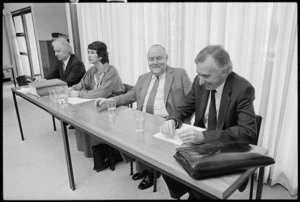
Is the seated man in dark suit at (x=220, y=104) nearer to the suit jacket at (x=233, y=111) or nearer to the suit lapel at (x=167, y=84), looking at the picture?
the suit jacket at (x=233, y=111)

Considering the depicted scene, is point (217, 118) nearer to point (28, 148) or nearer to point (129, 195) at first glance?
point (129, 195)

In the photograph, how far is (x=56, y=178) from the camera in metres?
2.29

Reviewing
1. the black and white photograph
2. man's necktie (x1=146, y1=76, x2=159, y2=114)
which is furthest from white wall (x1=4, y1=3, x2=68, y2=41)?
man's necktie (x1=146, y1=76, x2=159, y2=114)

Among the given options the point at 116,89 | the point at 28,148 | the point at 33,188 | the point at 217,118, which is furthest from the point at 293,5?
the point at 28,148

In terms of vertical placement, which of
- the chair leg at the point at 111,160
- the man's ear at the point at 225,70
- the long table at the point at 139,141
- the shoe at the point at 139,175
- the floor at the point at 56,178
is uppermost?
the man's ear at the point at 225,70

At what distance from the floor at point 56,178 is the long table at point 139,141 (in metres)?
0.20

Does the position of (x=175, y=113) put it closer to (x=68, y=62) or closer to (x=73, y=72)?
(x=73, y=72)

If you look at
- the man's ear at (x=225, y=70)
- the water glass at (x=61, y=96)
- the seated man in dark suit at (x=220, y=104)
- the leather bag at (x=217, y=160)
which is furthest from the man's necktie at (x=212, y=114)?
the water glass at (x=61, y=96)

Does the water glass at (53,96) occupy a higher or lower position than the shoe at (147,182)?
higher

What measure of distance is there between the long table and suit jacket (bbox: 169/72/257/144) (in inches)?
4.8

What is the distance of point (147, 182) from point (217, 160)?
1299 millimetres

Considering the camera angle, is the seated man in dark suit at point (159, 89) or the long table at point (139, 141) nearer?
the long table at point (139, 141)

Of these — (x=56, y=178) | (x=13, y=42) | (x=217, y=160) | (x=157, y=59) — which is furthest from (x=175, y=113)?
(x=13, y=42)

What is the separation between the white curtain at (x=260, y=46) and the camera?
70.2 inches
